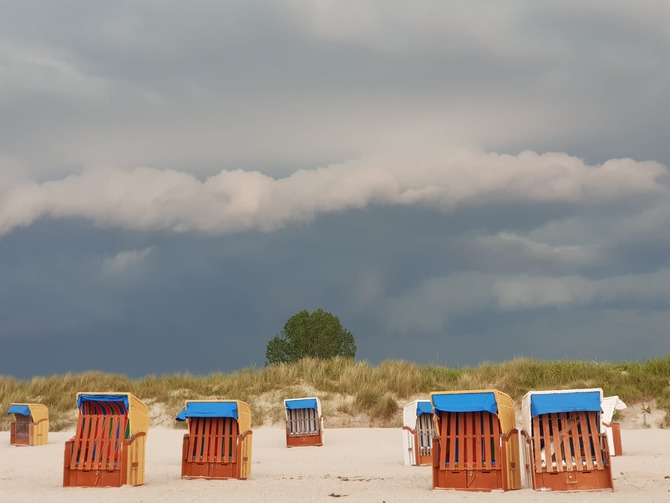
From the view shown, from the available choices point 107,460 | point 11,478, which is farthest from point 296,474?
point 11,478

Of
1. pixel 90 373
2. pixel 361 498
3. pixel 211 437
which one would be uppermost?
pixel 90 373

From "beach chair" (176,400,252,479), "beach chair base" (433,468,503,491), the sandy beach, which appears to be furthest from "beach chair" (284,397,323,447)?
"beach chair base" (433,468,503,491)

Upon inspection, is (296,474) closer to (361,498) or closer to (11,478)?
(361,498)

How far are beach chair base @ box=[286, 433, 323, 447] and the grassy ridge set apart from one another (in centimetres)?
654

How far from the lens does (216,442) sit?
14844 mm

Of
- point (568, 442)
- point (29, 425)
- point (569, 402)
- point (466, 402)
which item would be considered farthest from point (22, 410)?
point (569, 402)

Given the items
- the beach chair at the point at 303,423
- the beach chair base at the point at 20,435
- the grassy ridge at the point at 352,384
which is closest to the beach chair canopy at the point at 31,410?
the beach chair base at the point at 20,435

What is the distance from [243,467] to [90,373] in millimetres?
21557

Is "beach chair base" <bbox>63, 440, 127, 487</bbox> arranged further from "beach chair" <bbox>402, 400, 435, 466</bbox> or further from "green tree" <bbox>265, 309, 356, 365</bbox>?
"green tree" <bbox>265, 309, 356, 365</bbox>

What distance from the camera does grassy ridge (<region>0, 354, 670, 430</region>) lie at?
1161 inches

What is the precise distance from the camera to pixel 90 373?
3419cm

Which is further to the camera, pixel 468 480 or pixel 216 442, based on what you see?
pixel 216 442

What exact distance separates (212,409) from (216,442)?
25.6 inches

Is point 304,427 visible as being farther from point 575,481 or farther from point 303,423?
point 575,481
